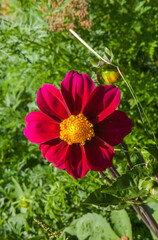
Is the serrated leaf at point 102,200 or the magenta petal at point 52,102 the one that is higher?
the magenta petal at point 52,102

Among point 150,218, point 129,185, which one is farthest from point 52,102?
point 150,218

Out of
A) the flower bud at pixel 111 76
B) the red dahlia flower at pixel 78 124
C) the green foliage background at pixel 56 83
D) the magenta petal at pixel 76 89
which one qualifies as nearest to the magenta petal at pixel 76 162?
the red dahlia flower at pixel 78 124

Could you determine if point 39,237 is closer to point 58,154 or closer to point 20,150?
point 20,150

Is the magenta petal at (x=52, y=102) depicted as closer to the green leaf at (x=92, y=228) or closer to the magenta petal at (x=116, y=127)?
the magenta petal at (x=116, y=127)

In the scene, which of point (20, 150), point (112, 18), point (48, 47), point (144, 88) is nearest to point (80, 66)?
point (48, 47)

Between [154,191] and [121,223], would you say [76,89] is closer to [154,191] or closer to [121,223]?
[154,191]

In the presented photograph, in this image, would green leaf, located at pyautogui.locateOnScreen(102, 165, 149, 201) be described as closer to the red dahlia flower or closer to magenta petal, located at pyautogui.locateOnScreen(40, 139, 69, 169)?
the red dahlia flower

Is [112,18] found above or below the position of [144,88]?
above
